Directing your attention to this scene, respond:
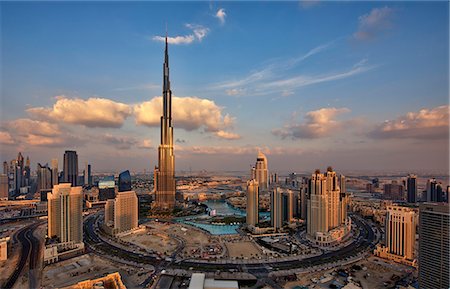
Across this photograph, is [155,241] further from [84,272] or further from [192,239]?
[84,272]

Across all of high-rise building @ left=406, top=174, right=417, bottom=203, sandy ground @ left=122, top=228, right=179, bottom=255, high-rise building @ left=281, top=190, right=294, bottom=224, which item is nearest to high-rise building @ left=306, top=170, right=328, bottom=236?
high-rise building @ left=281, top=190, right=294, bottom=224

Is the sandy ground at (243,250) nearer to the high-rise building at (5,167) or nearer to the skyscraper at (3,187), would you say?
the skyscraper at (3,187)

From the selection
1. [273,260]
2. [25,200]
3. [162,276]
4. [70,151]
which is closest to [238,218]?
[273,260]

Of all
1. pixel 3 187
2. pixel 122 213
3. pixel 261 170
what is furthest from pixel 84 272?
pixel 261 170

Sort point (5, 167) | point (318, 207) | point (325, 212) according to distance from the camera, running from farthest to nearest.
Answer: point (5, 167) → point (318, 207) → point (325, 212)

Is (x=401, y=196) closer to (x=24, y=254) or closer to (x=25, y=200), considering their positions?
(x=24, y=254)

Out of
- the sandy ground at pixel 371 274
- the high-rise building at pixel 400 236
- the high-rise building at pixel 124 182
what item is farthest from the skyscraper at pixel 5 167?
the high-rise building at pixel 400 236
